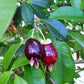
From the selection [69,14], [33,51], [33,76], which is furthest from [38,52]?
[69,14]

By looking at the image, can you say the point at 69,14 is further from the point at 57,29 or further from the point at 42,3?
the point at 42,3

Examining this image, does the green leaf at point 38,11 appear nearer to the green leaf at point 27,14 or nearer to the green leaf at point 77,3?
the green leaf at point 27,14

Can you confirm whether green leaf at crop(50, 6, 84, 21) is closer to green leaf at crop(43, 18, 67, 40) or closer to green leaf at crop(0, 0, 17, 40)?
green leaf at crop(43, 18, 67, 40)

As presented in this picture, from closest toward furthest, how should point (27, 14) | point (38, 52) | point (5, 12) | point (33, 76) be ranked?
point (5, 12) < point (38, 52) < point (33, 76) < point (27, 14)

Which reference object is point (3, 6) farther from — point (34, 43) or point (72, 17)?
point (72, 17)

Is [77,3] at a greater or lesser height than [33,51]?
greater
